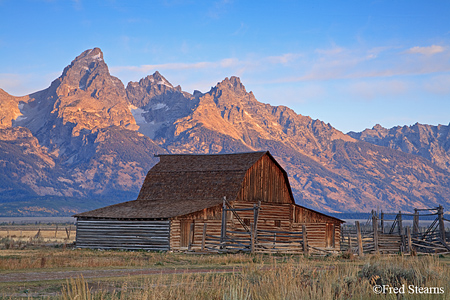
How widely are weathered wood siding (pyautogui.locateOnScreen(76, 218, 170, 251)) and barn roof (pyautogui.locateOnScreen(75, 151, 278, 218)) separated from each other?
0.63m

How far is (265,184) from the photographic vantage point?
44750mm

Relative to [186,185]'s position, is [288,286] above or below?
below

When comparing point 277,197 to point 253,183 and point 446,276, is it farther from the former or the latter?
point 446,276

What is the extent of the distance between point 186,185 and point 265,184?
6085 mm

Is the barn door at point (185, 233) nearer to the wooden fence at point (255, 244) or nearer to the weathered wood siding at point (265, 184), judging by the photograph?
the wooden fence at point (255, 244)

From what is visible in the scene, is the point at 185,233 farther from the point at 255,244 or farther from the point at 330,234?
the point at 330,234

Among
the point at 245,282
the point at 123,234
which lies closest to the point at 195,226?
the point at 123,234

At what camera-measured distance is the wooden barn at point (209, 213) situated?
37281 millimetres

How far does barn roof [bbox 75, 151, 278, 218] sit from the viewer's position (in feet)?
132

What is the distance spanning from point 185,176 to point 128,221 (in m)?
7.60

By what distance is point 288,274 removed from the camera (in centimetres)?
1158

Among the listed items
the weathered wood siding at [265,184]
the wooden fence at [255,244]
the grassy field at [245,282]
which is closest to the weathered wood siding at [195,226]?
the wooden fence at [255,244]

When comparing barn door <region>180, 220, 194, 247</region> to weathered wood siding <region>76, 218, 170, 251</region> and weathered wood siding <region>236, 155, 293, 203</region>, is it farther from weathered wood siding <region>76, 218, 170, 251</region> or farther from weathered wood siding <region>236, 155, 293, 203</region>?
weathered wood siding <region>236, 155, 293, 203</region>

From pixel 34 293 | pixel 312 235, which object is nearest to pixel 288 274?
pixel 34 293
